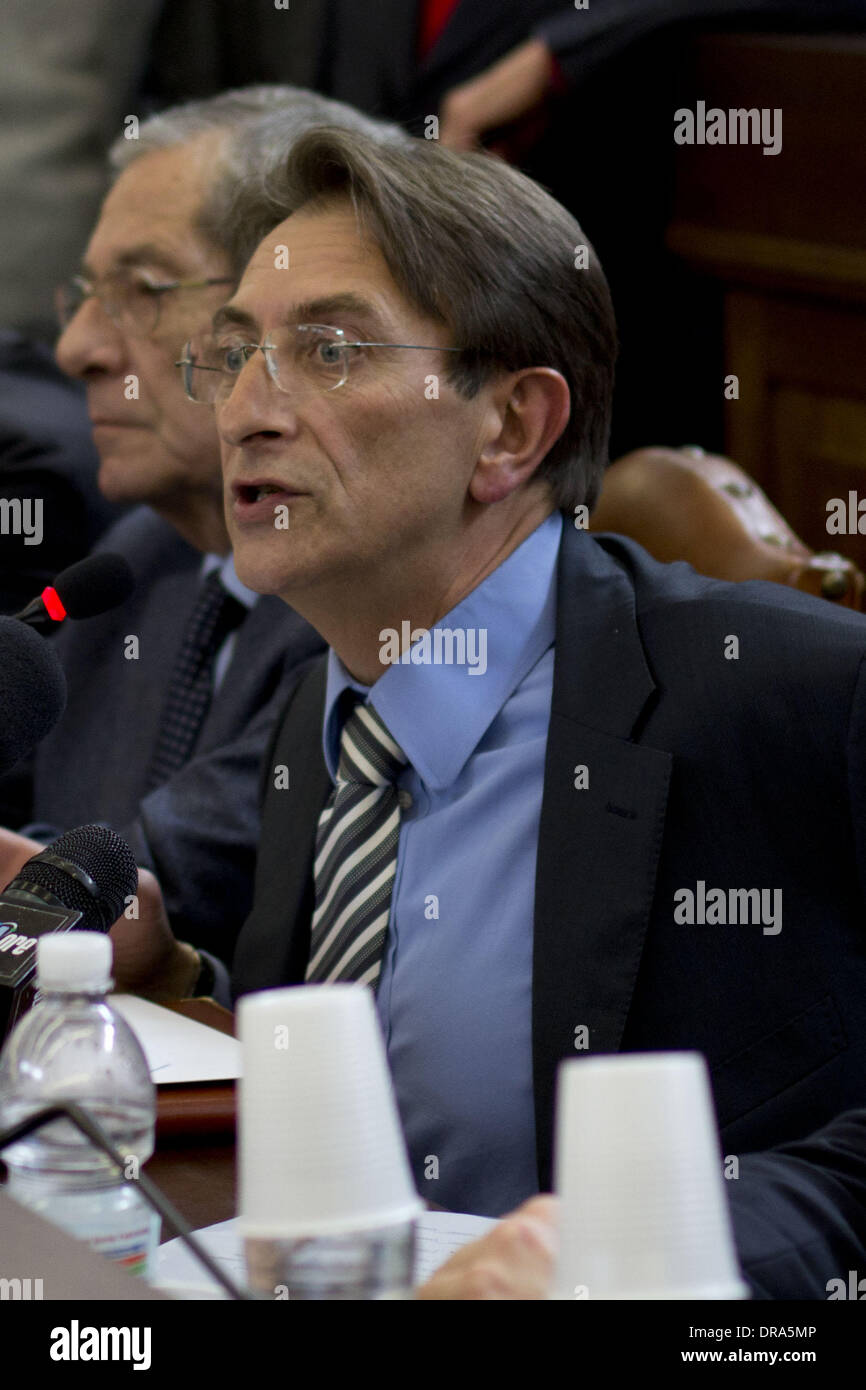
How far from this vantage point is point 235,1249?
0.94m

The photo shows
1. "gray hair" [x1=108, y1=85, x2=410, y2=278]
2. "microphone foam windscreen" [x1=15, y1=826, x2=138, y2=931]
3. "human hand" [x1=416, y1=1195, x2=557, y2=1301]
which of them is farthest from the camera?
"gray hair" [x1=108, y1=85, x2=410, y2=278]

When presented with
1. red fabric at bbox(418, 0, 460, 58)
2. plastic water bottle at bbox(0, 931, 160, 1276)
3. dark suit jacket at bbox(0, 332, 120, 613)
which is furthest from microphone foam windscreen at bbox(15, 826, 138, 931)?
red fabric at bbox(418, 0, 460, 58)

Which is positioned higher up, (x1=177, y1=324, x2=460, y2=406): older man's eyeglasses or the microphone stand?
(x1=177, y1=324, x2=460, y2=406): older man's eyeglasses

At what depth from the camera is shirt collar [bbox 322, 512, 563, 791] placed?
4.34 ft

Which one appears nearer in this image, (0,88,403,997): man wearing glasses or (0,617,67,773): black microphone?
(0,617,67,773): black microphone

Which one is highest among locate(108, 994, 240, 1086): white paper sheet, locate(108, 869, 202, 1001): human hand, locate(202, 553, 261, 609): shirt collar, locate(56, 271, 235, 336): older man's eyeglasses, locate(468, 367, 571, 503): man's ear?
locate(56, 271, 235, 336): older man's eyeglasses

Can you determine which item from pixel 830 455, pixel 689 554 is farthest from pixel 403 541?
pixel 830 455

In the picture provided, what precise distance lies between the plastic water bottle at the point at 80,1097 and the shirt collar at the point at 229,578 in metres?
1.01

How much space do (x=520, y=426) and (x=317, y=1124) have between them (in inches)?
36.5

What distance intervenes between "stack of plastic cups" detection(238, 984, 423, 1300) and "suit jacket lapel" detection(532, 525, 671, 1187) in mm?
562

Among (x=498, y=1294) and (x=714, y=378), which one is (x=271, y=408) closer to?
(x=498, y=1294)

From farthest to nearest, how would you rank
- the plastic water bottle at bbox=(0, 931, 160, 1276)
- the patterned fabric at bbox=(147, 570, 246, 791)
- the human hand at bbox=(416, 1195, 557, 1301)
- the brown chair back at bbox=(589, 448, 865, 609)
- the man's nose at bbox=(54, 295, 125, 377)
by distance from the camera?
the man's nose at bbox=(54, 295, 125, 377) < the patterned fabric at bbox=(147, 570, 246, 791) < the brown chair back at bbox=(589, 448, 865, 609) < the plastic water bottle at bbox=(0, 931, 160, 1276) < the human hand at bbox=(416, 1195, 557, 1301)

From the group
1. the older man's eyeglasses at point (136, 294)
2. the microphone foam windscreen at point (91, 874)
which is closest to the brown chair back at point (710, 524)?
the older man's eyeglasses at point (136, 294)

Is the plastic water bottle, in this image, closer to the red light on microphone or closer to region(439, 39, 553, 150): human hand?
the red light on microphone
